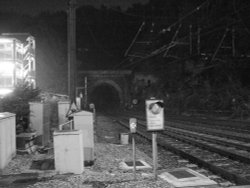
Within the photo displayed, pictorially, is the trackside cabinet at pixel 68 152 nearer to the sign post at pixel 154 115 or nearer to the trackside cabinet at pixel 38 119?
the sign post at pixel 154 115

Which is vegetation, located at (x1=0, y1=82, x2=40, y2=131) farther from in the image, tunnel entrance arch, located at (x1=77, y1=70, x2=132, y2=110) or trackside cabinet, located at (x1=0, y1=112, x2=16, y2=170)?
tunnel entrance arch, located at (x1=77, y1=70, x2=132, y2=110)

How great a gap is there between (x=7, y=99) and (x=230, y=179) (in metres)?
8.14

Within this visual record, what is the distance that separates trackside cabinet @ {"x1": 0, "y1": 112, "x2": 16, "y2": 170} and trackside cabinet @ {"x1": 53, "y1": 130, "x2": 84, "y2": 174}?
4.38ft

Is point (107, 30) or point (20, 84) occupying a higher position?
point (107, 30)

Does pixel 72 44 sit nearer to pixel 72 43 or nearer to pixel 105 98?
pixel 72 43

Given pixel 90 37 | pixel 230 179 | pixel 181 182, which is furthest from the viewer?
pixel 90 37

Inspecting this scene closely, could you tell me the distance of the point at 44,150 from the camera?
1180 centimetres

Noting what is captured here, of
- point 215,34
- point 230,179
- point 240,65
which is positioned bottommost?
point 230,179

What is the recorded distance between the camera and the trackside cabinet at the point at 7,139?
350 inches

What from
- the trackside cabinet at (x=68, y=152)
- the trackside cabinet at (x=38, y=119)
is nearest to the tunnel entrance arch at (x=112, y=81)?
the trackside cabinet at (x=38, y=119)

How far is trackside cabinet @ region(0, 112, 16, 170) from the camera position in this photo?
350 inches

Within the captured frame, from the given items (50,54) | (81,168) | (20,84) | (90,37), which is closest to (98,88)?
(90,37)

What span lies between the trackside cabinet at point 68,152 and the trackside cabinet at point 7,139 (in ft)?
4.38

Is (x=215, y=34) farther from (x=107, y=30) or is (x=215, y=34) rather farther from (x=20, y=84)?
(x=107, y=30)
